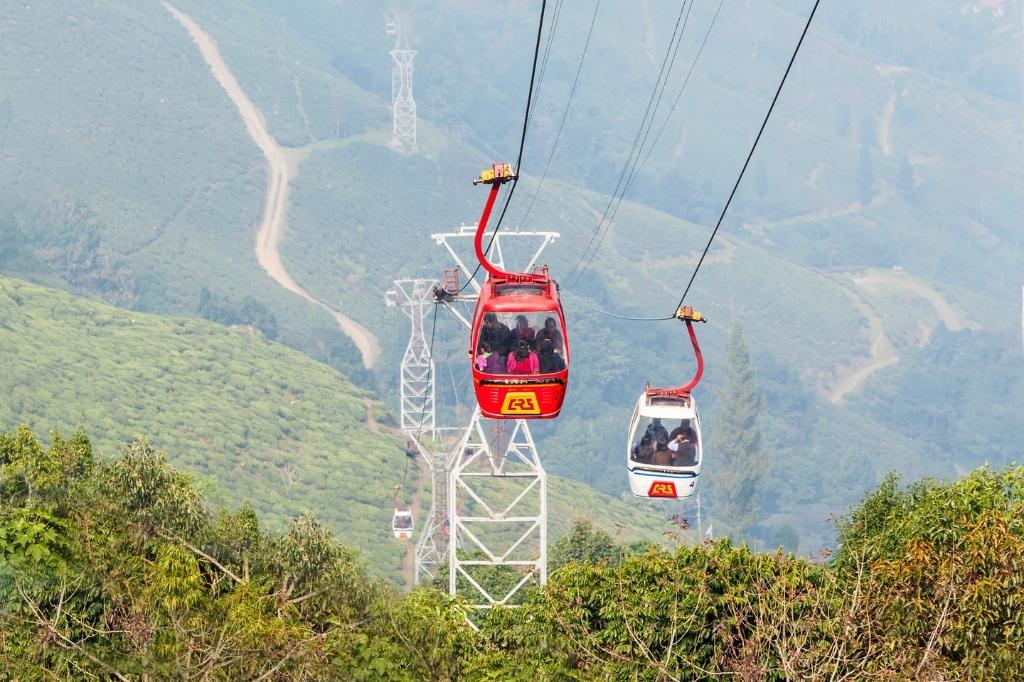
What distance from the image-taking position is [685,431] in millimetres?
32281

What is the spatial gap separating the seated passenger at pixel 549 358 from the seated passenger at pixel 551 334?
62 millimetres

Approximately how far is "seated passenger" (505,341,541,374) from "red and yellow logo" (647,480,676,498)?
6.78m

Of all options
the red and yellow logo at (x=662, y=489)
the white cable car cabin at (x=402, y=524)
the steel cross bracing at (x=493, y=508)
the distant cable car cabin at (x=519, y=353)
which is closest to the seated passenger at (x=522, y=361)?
the distant cable car cabin at (x=519, y=353)

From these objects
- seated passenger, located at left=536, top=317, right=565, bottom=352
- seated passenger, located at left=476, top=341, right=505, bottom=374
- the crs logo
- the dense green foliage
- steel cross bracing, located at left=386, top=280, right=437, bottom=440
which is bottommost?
the dense green foliage

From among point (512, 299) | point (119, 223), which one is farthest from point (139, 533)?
point (119, 223)

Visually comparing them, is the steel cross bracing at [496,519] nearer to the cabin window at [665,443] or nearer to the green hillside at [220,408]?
the cabin window at [665,443]

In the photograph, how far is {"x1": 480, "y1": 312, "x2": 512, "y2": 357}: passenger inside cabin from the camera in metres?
27.3

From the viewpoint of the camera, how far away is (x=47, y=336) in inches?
3733

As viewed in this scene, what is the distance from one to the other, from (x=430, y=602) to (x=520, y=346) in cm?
557

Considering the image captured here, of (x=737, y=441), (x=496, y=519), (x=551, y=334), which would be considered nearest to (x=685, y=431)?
(x=551, y=334)

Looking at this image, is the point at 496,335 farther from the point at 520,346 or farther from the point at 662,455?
the point at 662,455

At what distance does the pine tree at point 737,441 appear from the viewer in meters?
163

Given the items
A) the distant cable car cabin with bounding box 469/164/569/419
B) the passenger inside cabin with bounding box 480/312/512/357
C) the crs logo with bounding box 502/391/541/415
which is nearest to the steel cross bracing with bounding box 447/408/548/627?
the crs logo with bounding box 502/391/541/415

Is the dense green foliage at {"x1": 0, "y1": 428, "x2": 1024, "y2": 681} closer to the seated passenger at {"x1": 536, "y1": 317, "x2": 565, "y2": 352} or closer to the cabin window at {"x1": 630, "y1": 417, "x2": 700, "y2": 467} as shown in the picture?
the seated passenger at {"x1": 536, "y1": 317, "x2": 565, "y2": 352}
